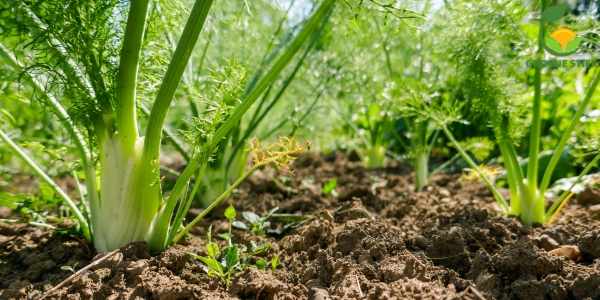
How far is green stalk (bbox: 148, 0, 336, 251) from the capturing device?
106cm

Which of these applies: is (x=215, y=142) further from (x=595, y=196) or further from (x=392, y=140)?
(x=392, y=140)

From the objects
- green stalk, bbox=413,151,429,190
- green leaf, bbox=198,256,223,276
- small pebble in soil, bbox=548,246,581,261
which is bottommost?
green leaf, bbox=198,256,223,276

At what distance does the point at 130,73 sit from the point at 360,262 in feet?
2.43

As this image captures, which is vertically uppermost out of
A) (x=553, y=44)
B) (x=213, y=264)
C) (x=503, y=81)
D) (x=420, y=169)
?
(x=553, y=44)

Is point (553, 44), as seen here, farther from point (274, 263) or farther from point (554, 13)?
point (274, 263)

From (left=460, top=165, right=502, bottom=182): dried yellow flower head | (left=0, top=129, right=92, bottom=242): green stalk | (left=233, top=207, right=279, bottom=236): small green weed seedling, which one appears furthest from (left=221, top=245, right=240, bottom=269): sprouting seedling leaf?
(left=460, top=165, right=502, bottom=182): dried yellow flower head

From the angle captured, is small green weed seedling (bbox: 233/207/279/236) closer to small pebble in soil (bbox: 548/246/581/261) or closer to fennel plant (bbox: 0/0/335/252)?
fennel plant (bbox: 0/0/335/252)

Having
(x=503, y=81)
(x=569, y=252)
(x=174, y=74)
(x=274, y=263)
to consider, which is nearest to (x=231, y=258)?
(x=274, y=263)

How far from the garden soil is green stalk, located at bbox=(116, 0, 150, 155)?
11.8 inches

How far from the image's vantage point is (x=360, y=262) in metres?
1.24

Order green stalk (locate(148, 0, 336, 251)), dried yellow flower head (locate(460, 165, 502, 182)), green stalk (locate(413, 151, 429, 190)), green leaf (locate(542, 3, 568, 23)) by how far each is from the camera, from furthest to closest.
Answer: green stalk (locate(413, 151, 429, 190))
dried yellow flower head (locate(460, 165, 502, 182))
green leaf (locate(542, 3, 568, 23))
green stalk (locate(148, 0, 336, 251))

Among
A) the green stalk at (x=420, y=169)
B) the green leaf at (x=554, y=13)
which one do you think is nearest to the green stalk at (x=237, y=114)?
the green leaf at (x=554, y=13)

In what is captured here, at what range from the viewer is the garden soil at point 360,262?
110 centimetres

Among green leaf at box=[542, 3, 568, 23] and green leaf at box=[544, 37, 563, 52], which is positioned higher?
green leaf at box=[542, 3, 568, 23]
